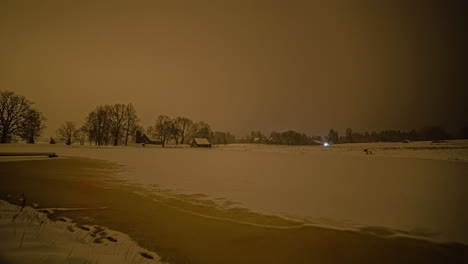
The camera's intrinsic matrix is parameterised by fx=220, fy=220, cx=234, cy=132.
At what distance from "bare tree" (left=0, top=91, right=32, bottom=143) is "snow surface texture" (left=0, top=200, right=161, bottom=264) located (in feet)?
189

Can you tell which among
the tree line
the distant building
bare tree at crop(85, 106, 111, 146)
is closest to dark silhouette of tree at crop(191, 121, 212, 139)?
the distant building

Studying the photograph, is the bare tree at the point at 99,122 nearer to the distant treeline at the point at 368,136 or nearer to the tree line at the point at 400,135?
the distant treeline at the point at 368,136

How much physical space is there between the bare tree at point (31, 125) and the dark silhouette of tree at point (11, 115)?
822mm

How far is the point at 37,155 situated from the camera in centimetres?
3138

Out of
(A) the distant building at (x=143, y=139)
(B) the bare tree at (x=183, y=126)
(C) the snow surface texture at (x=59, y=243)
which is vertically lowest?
(C) the snow surface texture at (x=59, y=243)

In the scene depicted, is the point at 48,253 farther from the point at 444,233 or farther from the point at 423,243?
the point at 444,233

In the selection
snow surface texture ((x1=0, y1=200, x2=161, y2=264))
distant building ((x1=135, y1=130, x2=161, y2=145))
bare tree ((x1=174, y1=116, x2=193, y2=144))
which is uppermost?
bare tree ((x1=174, y1=116, x2=193, y2=144))

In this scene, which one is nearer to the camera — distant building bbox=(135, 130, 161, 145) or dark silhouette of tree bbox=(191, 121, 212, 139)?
distant building bbox=(135, 130, 161, 145)

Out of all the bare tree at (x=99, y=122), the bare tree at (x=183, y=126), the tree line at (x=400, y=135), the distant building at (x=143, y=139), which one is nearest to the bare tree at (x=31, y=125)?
the bare tree at (x=99, y=122)

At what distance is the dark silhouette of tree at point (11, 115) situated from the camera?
46875mm

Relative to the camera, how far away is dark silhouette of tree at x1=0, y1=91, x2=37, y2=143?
154 ft

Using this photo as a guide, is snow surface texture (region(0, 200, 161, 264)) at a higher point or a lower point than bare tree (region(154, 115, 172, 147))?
lower

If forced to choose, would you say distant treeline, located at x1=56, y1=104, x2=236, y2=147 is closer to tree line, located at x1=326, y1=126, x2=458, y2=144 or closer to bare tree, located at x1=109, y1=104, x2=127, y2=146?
bare tree, located at x1=109, y1=104, x2=127, y2=146

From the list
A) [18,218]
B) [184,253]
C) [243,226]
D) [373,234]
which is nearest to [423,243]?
[373,234]
